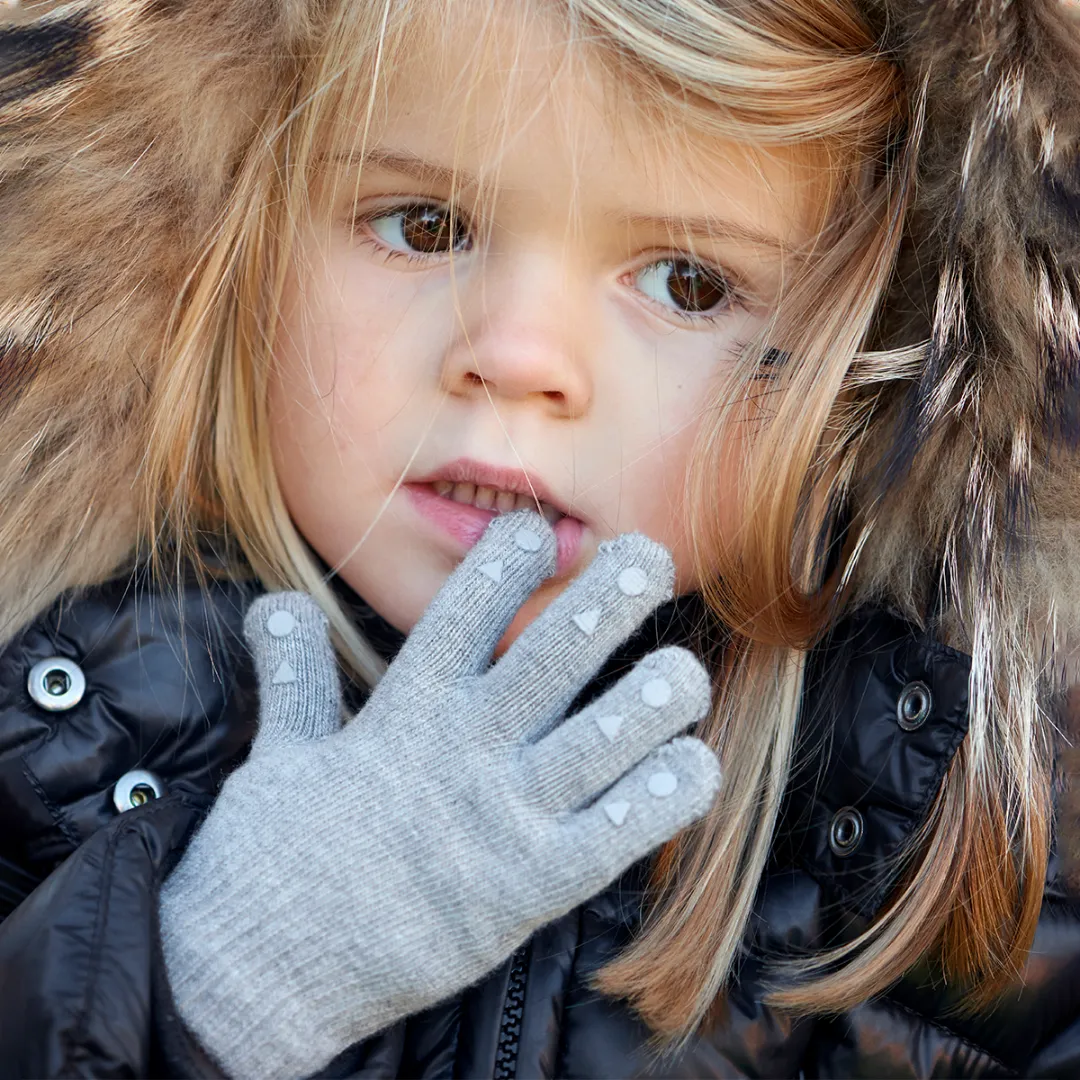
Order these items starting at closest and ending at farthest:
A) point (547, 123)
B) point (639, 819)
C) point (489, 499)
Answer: point (639, 819) < point (547, 123) < point (489, 499)

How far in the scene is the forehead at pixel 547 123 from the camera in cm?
100

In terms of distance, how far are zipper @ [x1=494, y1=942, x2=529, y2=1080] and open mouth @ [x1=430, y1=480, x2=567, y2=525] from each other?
41 centimetres

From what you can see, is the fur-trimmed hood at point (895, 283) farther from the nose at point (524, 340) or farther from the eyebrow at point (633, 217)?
the nose at point (524, 340)

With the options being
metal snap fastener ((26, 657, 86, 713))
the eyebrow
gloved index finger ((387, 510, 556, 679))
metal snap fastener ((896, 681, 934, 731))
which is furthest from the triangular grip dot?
metal snap fastener ((896, 681, 934, 731))

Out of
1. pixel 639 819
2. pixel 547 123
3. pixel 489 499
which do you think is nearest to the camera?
pixel 639 819

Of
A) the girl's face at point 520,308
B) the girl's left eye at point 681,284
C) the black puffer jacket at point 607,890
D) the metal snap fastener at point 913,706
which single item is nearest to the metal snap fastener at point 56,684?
the black puffer jacket at point 607,890

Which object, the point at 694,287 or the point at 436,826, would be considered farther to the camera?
the point at 694,287

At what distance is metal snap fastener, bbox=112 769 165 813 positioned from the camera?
108 cm

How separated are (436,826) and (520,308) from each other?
0.46 meters

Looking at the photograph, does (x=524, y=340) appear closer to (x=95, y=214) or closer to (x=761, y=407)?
(x=761, y=407)

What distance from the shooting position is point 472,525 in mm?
1098

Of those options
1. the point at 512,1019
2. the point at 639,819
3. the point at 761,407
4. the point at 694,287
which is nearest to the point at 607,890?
the point at 512,1019

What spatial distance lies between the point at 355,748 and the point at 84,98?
2.12 feet

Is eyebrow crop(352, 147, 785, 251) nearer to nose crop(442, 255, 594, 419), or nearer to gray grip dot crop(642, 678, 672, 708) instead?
nose crop(442, 255, 594, 419)
